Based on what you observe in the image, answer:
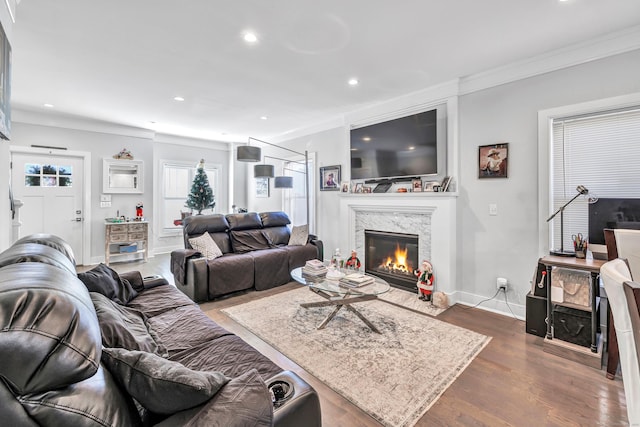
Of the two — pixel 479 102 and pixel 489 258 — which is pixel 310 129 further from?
pixel 489 258

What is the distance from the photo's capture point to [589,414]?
68.6 inches

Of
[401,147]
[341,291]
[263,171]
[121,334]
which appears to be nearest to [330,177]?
[263,171]

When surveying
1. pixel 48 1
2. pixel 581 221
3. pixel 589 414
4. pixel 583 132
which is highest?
pixel 48 1

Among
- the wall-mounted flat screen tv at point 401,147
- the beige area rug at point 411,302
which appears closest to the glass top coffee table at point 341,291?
the beige area rug at point 411,302

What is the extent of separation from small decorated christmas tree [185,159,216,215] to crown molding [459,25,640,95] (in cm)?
545

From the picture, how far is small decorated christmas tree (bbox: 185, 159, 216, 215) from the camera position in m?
6.60

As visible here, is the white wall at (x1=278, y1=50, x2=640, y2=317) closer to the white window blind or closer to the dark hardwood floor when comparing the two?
the white window blind

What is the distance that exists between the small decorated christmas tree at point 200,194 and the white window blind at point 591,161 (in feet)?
20.4

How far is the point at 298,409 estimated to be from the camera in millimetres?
1066

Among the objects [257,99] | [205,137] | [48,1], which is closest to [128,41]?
[48,1]

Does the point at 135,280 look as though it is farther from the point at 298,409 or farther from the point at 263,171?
the point at 263,171

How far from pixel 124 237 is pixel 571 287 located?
6.66 meters

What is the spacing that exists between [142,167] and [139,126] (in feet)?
2.71

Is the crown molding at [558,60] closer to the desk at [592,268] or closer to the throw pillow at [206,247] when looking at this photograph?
the desk at [592,268]
